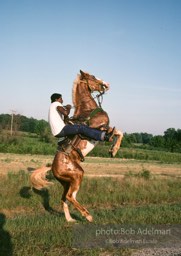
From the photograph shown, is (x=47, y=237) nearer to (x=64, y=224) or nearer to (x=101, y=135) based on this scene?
(x=64, y=224)

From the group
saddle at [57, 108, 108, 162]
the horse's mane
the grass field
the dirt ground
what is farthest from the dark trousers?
the dirt ground

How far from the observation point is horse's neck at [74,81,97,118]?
26.3ft

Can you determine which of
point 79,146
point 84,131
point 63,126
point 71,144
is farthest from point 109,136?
point 63,126

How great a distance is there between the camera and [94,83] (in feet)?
27.2

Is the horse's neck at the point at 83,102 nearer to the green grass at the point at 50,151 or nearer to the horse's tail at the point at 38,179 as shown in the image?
the horse's tail at the point at 38,179

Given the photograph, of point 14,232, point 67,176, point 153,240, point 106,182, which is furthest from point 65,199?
point 106,182

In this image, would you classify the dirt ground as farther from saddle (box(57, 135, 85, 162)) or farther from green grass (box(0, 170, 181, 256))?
saddle (box(57, 135, 85, 162))

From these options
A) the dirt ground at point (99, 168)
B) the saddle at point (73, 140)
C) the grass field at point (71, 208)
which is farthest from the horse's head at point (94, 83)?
the dirt ground at point (99, 168)

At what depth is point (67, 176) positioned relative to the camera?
792 centimetres

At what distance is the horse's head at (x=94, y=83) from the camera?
27.1 feet

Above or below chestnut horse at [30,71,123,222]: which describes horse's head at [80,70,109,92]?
above

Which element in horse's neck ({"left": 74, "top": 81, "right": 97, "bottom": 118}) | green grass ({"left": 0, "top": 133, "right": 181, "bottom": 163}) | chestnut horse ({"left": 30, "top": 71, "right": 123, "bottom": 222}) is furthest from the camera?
green grass ({"left": 0, "top": 133, "right": 181, "bottom": 163})

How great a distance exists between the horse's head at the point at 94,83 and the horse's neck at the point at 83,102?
15cm

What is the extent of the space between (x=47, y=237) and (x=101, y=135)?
2.36 metres
